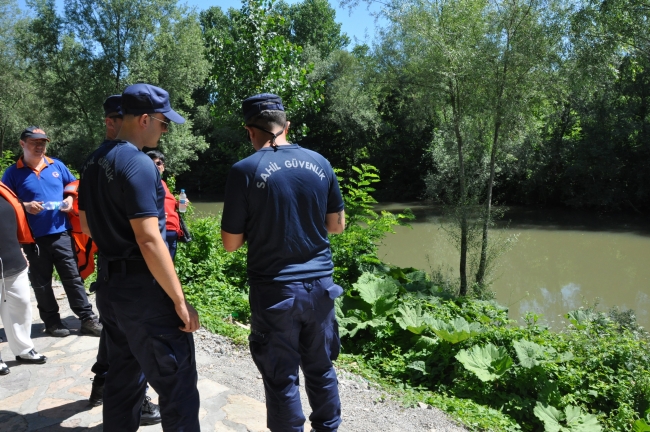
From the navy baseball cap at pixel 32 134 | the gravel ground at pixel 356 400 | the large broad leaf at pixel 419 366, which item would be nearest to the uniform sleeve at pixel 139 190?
the gravel ground at pixel 356 400

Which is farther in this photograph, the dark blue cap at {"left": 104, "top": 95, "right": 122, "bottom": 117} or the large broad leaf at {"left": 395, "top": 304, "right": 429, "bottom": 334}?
the large broad leaf at {"left": 395, "top": 304, "right": 429, "bottom": 334}

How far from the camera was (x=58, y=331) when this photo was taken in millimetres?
4875

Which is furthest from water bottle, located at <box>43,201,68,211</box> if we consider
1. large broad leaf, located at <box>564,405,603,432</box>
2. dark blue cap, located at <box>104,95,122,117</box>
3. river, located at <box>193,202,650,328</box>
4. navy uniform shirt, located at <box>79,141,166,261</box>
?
river, located at <box>193,202,650,328</box>

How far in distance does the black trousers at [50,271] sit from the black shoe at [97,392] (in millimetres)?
1507

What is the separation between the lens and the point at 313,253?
282 cm

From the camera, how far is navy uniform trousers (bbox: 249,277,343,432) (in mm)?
2699

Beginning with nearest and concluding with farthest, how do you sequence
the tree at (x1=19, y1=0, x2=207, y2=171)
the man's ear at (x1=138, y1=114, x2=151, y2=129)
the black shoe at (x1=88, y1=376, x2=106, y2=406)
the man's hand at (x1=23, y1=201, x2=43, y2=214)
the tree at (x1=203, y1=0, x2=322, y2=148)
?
the man's ear at (x1=138, y1=114, x2=151, y2=129) < the black shoe at (x1=88, y1=376, x2=106, y2=406) < the man's hand at (x1=23, y1=201, x2=43, y2=214) < the tree at (x1=203, y1=0, x2=322, y2=148) < the tree at (x1=19, y1=0, x2=207, y2=171)

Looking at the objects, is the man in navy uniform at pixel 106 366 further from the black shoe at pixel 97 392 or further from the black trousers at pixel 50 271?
the black trousers at pixel 50 271

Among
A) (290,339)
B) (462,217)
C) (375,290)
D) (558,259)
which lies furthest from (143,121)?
(558,259)

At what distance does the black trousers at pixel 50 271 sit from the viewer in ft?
15.5

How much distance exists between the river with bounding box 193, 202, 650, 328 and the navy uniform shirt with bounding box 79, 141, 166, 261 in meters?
6.93

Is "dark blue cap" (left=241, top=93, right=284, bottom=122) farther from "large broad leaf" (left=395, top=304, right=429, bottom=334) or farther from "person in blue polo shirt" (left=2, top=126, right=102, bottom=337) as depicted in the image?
"large broad leaf" (left=395, top=304, right=429, bottom=334)

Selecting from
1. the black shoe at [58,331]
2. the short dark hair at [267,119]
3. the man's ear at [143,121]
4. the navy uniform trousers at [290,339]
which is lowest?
the black shoe at [58,331]

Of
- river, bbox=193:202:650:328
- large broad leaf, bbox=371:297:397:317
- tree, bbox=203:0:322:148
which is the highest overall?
tree, bbox=203:0:322:148
